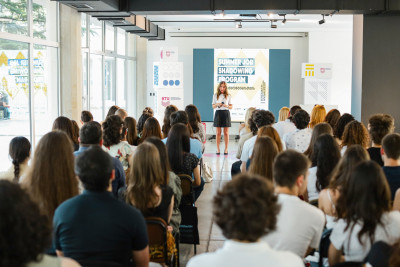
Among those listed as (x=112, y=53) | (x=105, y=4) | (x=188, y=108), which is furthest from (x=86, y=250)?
(x=112, y=53)

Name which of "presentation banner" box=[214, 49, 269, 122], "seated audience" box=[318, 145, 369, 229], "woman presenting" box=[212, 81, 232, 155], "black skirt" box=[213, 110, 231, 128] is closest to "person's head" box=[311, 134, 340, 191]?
"seated audience" box=[318, 145, 369, 229]

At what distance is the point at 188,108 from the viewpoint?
7.90 meters

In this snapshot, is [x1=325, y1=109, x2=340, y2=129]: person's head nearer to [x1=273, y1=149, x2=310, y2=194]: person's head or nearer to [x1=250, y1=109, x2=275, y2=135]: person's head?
[x1=250, y1=109, x2=275, y2=135]: person's head

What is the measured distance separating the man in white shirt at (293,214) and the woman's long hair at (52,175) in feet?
4.04

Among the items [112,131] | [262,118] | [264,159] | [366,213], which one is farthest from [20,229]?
[262,118]

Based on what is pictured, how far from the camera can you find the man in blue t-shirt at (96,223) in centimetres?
247

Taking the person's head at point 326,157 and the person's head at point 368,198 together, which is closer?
the person's head at point 368,198

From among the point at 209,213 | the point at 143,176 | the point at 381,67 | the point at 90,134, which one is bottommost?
the point at 209,213

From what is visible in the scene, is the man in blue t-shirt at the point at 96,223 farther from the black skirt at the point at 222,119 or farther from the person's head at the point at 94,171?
the black skirt at the point at 222,119

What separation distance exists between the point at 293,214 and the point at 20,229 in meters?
1.60

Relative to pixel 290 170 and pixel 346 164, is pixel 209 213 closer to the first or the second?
pixel 346 164

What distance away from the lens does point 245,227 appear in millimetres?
1787

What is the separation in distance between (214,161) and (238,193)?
9.12m

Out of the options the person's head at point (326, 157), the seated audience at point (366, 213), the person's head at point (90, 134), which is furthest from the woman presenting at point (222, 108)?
the seated audience at point (366, 213)
